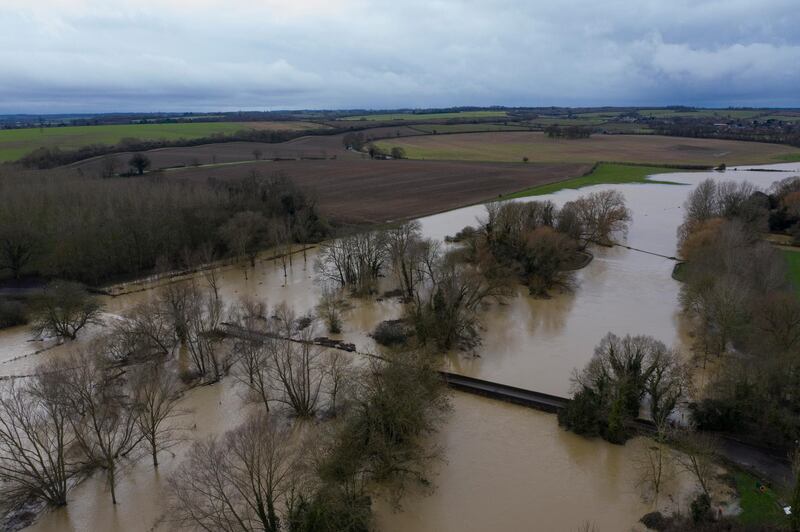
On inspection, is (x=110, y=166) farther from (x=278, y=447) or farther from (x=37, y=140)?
(x=278, y=447)

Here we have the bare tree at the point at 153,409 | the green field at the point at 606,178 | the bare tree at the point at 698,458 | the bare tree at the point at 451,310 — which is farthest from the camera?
the green field at the point at 606,178

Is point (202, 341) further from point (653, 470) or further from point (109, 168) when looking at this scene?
point (109, 168)

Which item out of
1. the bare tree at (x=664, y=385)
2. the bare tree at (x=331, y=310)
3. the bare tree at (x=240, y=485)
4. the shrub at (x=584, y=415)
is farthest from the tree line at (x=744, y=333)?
the bare tree at (x=331, y=310)

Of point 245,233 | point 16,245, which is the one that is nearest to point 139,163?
point 16,245

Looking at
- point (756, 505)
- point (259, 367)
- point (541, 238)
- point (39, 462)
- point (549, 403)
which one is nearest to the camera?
point (756, 505)

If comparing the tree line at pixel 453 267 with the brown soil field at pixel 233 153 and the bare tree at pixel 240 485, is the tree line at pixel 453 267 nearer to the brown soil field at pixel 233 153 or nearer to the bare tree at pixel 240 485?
the bare tree at pixel 240 485

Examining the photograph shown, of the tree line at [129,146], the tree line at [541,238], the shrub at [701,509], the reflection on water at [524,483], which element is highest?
the tree line at [129,146]

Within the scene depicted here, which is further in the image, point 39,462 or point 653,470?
point 653,470
